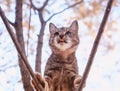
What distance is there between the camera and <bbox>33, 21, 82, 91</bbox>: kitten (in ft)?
9.89

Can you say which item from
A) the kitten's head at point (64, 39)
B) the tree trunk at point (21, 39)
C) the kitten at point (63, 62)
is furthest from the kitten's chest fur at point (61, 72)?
the tree trunk at point (21, 39)

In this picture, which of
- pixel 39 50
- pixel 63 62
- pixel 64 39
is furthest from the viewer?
pixel 39 50

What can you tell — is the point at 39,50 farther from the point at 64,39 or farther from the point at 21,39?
the point at 64,39

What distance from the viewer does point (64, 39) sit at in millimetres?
3045

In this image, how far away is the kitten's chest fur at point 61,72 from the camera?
303cm

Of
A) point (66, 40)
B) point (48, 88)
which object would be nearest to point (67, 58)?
point (66, 40)

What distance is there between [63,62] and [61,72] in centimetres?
17

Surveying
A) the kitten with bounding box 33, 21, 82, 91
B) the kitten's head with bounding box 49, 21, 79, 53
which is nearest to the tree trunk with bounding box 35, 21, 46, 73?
the kitten with bounding box 33, 21, 82, 91

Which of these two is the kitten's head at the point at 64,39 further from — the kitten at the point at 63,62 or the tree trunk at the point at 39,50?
the tree trunk at the point at 39,50

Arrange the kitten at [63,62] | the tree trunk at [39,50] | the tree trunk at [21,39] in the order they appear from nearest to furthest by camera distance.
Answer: the kitten at [63,62] < the tree trunk at [21,39] < the tree trunk at [39,50]

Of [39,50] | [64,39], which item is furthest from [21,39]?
[64,39]

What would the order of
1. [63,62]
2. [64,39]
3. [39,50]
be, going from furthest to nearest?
1. [39,50]
2. [63,62]
3. [64,39]

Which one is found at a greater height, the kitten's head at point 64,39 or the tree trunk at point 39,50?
the kitten's head at point 64,39

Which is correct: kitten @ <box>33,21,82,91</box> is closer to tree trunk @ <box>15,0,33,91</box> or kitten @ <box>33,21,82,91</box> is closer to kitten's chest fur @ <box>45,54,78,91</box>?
kitten's chest fur @ <box>45,54,78,91</box>
